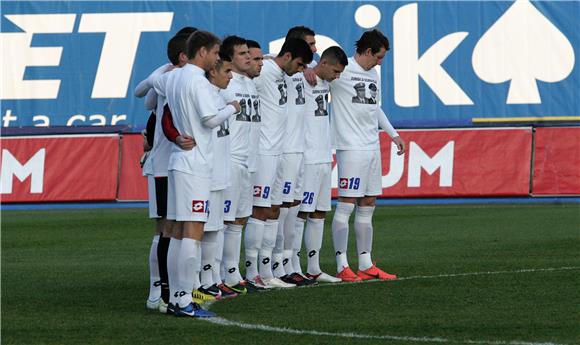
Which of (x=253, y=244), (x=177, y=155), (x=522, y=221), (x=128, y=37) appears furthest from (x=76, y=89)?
(x=177, y=155)

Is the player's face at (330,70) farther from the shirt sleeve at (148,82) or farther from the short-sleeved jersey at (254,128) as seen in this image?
the shirt sleeve at (148,82)

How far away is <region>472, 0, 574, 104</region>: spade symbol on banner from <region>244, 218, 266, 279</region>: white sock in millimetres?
16179

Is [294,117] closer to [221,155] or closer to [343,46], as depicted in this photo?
[221,155]

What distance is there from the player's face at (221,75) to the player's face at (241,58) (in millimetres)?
923

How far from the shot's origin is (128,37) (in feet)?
92.0

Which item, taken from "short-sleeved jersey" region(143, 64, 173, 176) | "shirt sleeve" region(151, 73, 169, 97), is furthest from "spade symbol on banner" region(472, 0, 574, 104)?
"shirt sleeve" region(151, 73, 169, 97)

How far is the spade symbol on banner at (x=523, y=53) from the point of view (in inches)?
1077

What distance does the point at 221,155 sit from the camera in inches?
410

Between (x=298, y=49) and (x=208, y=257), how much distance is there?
7.75ft

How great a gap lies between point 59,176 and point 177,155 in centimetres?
1403

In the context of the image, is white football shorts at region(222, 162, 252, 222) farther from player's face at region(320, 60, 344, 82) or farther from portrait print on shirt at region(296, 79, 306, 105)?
player's face at region(320, 60, 344, 82)

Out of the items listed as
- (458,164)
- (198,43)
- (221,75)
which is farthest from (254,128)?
(458,164)

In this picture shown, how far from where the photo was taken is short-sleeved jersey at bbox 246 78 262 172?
11625 millimetres

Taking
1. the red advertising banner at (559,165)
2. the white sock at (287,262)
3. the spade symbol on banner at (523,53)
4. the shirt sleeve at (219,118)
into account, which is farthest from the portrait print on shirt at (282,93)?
the spade symbol on banner at (523,53)
